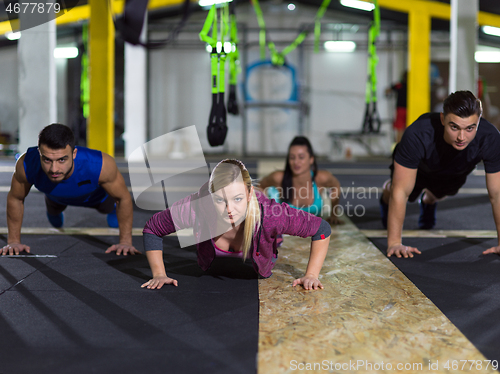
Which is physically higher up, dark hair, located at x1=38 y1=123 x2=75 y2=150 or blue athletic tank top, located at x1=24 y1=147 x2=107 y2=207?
dark hair, located at x1=38 y1=123 x2=75 y2=150

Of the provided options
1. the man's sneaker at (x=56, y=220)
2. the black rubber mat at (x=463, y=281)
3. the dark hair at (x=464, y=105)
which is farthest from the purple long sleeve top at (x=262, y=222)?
the man's sneaker at (x=56, y=220)

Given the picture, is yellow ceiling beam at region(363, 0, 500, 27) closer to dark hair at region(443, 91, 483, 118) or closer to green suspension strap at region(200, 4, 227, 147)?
green suspension strap at region(200, 4, 227, 147)

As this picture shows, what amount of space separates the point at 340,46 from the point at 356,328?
510 inches

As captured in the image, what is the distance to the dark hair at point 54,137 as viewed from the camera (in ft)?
8.44

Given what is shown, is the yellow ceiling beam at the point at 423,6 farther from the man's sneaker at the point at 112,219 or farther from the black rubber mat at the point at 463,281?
the man's sneaker at the point at 112,219

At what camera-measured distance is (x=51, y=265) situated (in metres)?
2.75

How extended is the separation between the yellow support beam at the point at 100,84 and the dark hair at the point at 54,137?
7.81 meters

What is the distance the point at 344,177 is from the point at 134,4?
5979 mm

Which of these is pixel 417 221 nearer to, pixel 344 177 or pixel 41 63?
pixel 344 177

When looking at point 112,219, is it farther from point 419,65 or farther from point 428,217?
point 419,65

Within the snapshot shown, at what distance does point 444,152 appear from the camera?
9.93ft

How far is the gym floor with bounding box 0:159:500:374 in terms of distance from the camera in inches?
61.8

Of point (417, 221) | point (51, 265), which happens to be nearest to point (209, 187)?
point (51, 265)

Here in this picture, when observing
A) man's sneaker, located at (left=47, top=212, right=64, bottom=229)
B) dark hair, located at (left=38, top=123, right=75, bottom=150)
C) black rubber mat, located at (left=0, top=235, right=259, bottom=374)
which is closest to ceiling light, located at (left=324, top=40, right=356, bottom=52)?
man's sneaker, located at (left=47, top=212, right=64, bottom=229)
